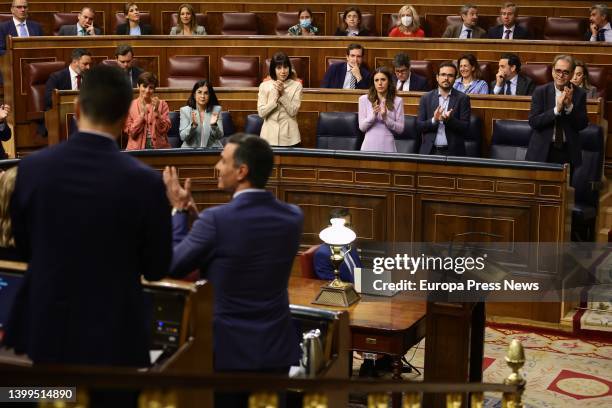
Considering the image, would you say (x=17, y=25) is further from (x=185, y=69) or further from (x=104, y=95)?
(x=104, y=95)

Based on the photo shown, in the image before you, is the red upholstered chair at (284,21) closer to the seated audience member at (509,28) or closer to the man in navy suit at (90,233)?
the seated audience member at (509,28)

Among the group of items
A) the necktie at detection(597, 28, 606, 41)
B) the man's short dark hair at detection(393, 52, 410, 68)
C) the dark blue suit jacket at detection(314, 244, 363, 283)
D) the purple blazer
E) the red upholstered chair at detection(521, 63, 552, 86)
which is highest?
the necktie at detection(597, 28, 606, 41)

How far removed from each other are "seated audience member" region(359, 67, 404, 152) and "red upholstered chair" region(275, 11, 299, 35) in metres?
3.10

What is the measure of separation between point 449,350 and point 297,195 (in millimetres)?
2303

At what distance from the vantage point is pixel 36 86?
25.7 ft

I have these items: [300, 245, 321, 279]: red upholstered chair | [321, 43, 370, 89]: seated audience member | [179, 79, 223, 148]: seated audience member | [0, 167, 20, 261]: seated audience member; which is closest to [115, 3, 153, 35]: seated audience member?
[321, 43, 370, 89]: seated audience member

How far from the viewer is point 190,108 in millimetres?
6547

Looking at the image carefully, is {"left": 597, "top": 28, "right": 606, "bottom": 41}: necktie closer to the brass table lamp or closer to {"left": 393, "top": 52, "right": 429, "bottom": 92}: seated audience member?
{"left": 393, "top": 52, "right": 429, "bottom": 92}: seated audience member

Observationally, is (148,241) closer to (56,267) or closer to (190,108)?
(56,267)

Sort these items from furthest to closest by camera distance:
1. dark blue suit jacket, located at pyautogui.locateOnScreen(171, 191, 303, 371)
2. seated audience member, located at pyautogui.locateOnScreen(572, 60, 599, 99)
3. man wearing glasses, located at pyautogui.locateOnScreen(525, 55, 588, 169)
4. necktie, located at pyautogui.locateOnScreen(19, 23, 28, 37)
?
necktie, located at pyautogui.locateOnScreen(19, 23, 28, 37) < seated audience member, located at pyautogui.locateOnScreen(572, 60, 599, 99) < man wearing glasses, located at pyautogui.locateOnScreen(525, 55, 588, 169) < dark blue suit jacket, located at pyautogui.locateOnScreen(171, 191, 303, 371)

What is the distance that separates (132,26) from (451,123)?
367 cm

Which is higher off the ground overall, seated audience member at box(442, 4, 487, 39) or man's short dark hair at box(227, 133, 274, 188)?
seated audience member at box(442, 4, 487, 39)

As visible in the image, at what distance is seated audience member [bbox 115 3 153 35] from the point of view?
28.7ft

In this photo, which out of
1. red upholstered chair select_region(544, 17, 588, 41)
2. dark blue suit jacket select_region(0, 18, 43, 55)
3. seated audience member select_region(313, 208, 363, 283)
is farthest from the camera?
red upholstered chair select_region(544, 17, 588, 41)
